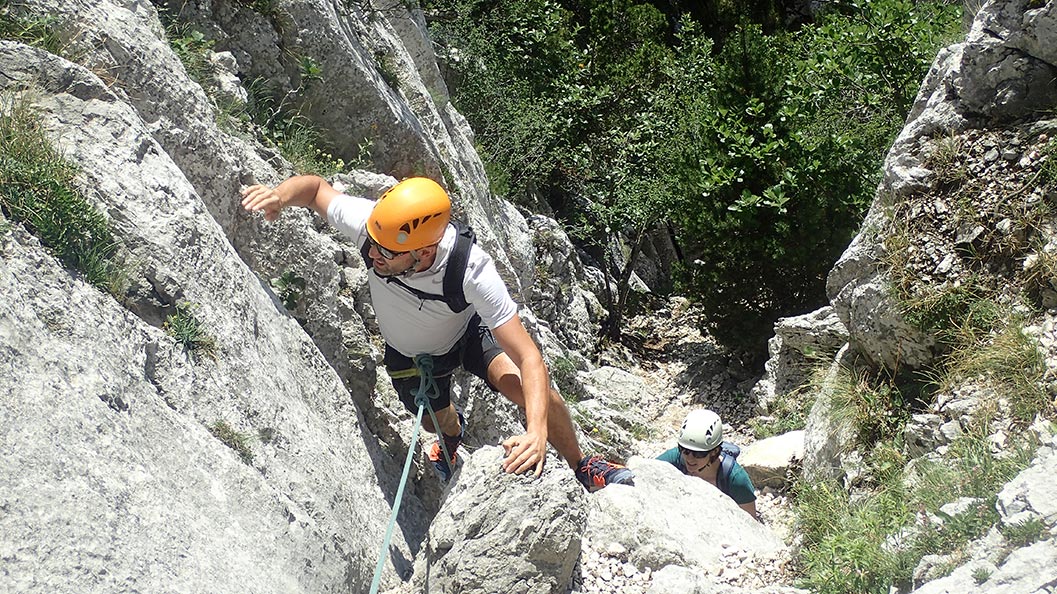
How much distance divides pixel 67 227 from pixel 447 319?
200 centimetres

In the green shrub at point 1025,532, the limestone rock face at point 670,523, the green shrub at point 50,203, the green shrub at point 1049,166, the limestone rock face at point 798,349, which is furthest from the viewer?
the limestone rock face at point 798,349

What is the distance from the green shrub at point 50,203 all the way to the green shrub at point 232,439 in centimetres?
74

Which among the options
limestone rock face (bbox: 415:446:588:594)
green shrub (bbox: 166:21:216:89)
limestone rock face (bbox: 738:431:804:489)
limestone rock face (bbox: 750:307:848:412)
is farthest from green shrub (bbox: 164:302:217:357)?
limestone rock face (bbox: 750:307:848:412)

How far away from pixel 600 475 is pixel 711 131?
8877 millimetres

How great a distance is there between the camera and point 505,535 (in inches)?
160

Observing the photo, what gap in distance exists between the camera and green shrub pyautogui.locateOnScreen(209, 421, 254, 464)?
3.98m

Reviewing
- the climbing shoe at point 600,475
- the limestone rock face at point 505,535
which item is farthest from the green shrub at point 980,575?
the climbing shoe at point 600,475

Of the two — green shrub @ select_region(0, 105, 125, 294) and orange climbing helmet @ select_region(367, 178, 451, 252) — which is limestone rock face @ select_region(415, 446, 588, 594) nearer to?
orange climbing helmet @ select_region(367, 178, 451, 252)

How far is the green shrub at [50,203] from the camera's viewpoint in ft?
12.0

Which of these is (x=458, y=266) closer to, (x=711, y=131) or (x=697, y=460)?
(x=697, y=460)

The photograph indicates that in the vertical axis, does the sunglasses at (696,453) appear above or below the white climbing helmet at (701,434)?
below

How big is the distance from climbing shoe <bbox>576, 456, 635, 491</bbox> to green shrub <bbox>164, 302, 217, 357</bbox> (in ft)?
7.34

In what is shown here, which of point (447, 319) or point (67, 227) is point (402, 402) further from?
point (67, 227)

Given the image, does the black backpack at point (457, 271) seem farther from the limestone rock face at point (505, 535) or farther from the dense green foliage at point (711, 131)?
the dense green foliage at point (711, 131)
